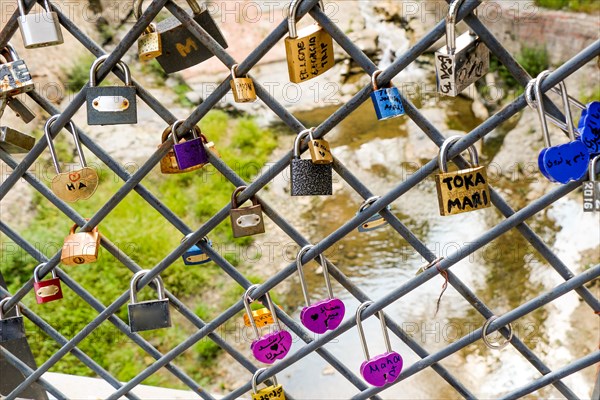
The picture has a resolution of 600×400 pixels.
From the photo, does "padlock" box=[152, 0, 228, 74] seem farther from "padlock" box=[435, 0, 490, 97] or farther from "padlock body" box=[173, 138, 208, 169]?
"padlock" box=[435, 0, 490, 97]

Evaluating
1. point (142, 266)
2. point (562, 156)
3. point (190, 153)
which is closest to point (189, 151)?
point (190, 153)

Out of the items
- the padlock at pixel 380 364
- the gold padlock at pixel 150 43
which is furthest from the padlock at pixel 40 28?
the padlock at pixel 380 364

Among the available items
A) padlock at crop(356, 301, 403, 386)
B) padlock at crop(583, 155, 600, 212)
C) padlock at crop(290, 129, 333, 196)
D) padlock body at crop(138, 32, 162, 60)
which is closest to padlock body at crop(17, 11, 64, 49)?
padlock body at crop(138, 32, 162, 60)

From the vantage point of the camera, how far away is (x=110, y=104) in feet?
2.99

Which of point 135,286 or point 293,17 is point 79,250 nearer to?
point 135,286

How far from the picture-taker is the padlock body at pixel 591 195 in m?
0.78

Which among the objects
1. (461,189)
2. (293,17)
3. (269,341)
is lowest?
(269,341)

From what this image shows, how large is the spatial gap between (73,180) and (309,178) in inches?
13.2

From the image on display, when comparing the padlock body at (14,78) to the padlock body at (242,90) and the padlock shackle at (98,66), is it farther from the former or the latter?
the padlock body at (242,90)

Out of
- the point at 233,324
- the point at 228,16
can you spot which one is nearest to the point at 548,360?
the point at 233,324

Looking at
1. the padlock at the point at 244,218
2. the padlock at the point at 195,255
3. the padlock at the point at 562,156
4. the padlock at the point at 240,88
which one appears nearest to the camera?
the padlock at the point at 562,156

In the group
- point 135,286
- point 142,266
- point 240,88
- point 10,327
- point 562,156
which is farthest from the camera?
point 142,266

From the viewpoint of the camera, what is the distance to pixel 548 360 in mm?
2736

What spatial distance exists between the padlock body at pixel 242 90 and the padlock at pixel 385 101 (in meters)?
0.15
